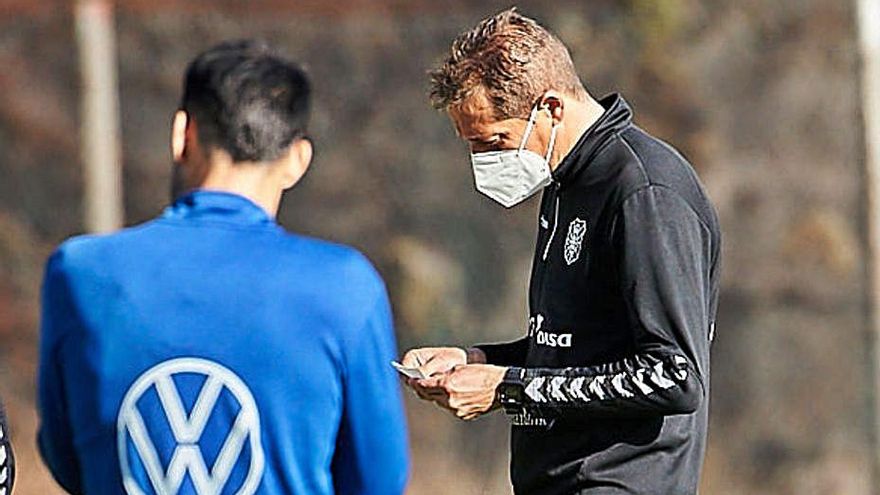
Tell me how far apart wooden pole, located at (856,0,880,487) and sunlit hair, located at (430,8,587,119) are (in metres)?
5.33

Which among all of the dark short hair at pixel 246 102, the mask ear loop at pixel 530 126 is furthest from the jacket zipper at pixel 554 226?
the dark short hair at pixel 246 102

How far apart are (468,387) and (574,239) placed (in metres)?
0.38

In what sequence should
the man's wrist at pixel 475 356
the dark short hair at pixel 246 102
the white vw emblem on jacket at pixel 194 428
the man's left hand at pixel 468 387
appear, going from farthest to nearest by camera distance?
the man's wrist at pixel 475 356 → the man's left hand at pixel 468 387 → the dark short hair at pixel 246 102 → the white vw emblem on jacket at pixel 194 428

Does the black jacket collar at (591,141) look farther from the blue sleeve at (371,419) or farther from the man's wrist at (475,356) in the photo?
the blue sleeve at (371,419)

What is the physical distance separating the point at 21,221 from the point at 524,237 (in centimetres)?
267

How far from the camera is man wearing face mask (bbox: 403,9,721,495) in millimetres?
3779

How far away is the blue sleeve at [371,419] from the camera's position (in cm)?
330

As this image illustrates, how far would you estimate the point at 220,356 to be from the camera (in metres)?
3.27

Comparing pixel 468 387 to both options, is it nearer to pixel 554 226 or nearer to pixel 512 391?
pixel 512 391

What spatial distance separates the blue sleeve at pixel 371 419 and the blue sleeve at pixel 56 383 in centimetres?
48

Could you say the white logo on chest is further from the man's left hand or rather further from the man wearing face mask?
the man's left hand

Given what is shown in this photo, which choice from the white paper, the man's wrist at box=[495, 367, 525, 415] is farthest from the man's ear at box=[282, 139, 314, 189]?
the man's wrist at box=[495, 367, 525, 415]

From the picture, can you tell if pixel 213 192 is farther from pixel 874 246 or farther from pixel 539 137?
pixel 874 246

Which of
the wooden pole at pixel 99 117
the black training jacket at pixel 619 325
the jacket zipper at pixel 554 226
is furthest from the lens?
the wooden pole at pixel 99 117
